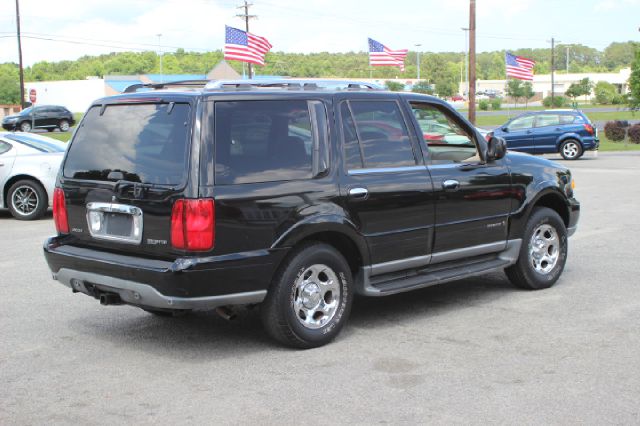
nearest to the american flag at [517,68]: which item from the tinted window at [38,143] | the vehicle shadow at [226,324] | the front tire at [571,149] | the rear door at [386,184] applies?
the front tire at [571,149]

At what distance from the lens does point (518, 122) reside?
2802 cm

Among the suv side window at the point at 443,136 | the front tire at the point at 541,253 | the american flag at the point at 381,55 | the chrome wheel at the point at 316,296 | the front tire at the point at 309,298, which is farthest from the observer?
the american flag at the point at 381,55

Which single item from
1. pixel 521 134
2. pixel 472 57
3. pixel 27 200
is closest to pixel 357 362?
pixel 27 200

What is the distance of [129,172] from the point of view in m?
5.86

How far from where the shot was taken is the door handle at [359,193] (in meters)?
6.25

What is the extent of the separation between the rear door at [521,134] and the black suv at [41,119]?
32.5m

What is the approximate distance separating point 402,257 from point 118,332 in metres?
2.28

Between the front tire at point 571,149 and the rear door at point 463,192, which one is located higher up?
the rear door at point 463,192

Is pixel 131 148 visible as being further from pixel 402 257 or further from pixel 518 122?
pixel 518 122

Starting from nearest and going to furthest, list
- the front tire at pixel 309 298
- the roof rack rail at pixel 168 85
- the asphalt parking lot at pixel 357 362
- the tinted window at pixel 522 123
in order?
1. the asphalt parking lot at pixel 357 362
2. the front tire at pixel 309 298
3. the roof rack rail at pixel 168 85
4. the tinted window at pixel 522 123

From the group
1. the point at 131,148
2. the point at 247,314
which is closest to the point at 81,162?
the point at 131,148

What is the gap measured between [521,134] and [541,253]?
20.5 metres

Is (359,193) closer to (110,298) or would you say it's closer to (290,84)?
(290,84)

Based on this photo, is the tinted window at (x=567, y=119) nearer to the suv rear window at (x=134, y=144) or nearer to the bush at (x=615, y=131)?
the bush at (x=615, y=131)
